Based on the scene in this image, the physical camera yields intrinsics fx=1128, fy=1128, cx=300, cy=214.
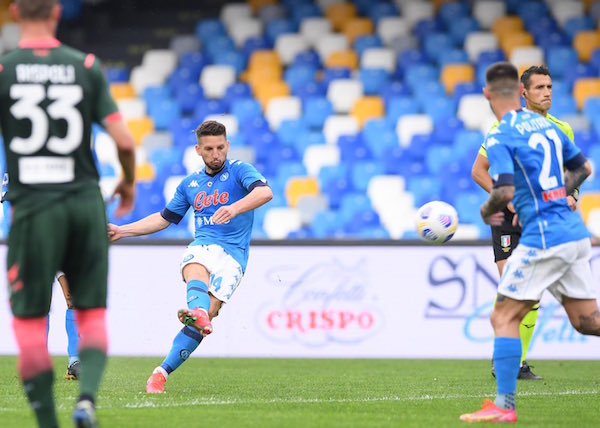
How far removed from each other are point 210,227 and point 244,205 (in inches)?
26.6

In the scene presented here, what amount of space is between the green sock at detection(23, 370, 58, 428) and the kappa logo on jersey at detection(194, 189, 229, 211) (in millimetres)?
3710

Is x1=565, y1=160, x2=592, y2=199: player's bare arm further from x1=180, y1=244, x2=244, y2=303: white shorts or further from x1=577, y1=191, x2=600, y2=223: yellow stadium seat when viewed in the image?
x1=577, y1=191, x2=600, y2=223: yellow stadium seat

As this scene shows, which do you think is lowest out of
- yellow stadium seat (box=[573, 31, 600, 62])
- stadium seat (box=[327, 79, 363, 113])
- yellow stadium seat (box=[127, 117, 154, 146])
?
yellow stadium seat (box=[127, 117, 154, 146])

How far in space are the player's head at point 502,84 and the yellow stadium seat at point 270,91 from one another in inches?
527

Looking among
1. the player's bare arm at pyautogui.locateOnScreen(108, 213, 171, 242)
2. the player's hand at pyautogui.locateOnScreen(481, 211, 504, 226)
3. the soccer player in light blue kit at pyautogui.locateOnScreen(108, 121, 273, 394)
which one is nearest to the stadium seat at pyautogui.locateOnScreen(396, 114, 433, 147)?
the soccer player in light blue kit at pyautogui.locateOnScreen(108, 121, 273, 394)

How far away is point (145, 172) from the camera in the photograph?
744 inches

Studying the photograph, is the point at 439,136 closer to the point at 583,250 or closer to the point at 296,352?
the point at 296,352

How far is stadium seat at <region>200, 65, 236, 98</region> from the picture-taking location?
66.2 ft

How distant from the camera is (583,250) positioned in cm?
643

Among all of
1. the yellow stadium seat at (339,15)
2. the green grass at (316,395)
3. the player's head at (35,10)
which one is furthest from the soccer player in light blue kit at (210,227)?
the yellow stadium seat at (339,15)

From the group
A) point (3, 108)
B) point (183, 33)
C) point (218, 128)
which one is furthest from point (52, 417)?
point (183, 33)

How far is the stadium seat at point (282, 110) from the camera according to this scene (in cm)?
1925

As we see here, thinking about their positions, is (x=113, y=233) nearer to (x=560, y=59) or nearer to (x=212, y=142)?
(x=212, y=142)

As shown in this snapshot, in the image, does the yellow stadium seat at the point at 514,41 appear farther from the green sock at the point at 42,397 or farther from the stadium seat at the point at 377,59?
the green sock at the point at 42,397
